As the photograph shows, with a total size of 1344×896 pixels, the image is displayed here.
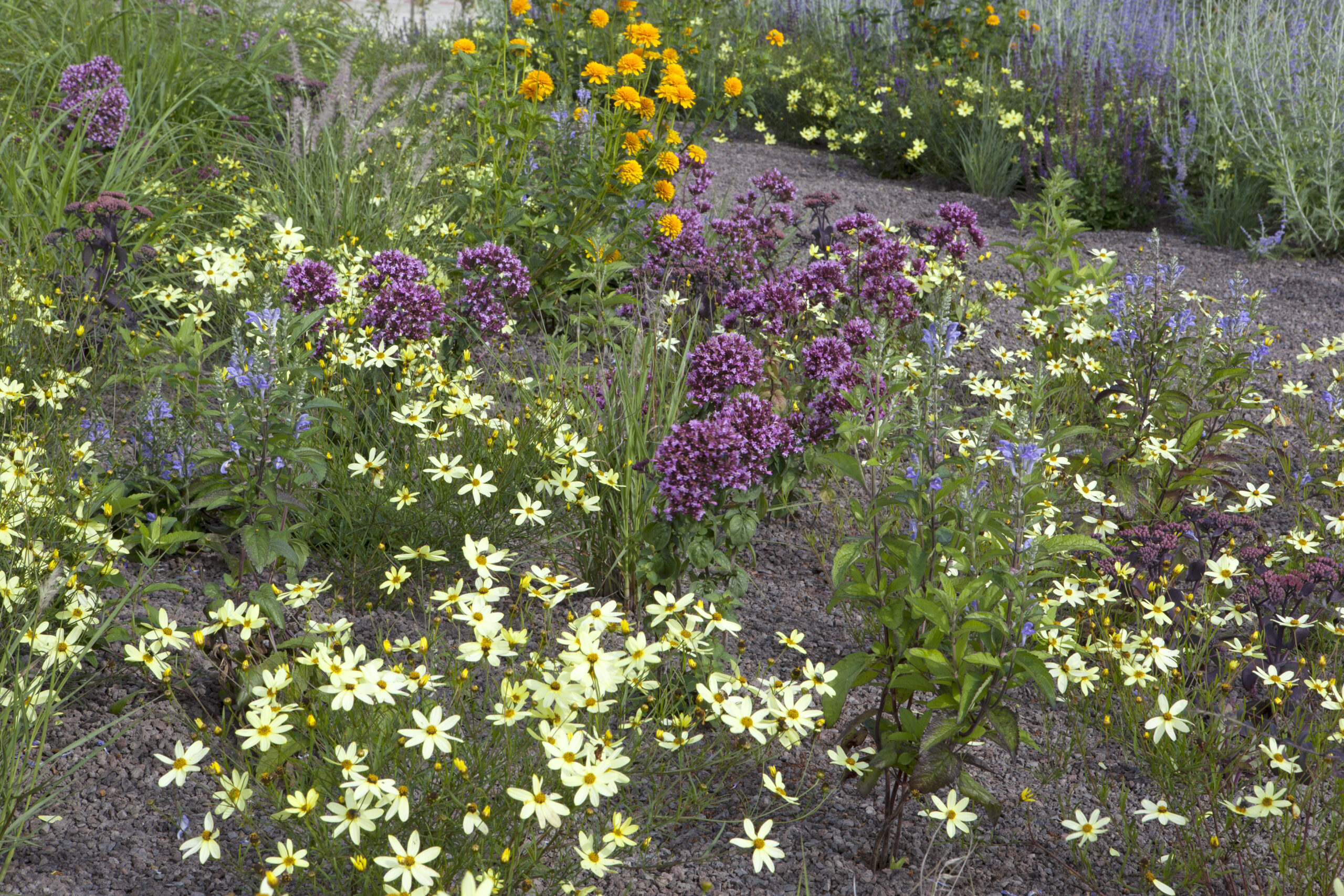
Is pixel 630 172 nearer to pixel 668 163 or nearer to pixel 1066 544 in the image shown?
pixel 668 163

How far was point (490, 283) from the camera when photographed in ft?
12.3

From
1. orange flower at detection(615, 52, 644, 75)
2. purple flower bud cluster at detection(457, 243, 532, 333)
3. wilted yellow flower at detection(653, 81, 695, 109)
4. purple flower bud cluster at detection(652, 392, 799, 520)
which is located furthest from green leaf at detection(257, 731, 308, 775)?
orange flower at detection(615, 52, 644, 75)

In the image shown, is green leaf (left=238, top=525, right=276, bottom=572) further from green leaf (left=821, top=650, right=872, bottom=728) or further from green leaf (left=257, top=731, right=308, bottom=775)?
green leaf (left=821, top=650, right=872, bottom=728)

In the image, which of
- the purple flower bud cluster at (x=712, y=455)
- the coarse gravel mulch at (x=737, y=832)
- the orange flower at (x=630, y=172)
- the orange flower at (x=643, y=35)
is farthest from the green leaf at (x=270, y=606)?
the orange flower at (x=643, y=35)

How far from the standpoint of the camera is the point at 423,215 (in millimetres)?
5160

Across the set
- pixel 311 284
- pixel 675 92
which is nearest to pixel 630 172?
pixel 675 92

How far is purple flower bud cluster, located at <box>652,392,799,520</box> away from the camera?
2.43 metres

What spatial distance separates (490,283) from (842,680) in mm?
2234

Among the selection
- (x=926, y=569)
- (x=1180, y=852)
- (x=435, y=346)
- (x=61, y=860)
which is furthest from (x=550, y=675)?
(x=435, y=346)

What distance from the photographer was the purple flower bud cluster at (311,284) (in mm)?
3268

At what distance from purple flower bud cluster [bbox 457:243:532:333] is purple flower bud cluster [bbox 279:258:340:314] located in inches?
19.6

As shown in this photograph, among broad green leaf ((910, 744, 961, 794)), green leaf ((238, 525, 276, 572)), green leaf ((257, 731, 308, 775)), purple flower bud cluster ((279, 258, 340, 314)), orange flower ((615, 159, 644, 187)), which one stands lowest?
broad green leaf ((910, 744, 961, 794))

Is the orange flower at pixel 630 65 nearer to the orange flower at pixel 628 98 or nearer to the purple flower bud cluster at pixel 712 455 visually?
the orange flower at pixel 628 98

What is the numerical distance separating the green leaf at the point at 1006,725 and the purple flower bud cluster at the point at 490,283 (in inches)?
90.4
